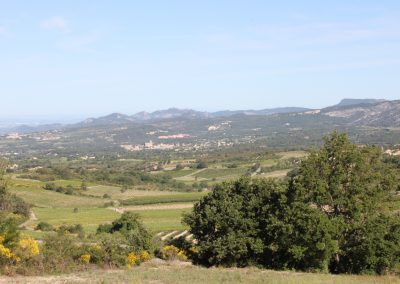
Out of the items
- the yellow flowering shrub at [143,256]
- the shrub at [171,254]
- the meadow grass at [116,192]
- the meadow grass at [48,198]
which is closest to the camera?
the yellow flowering shrub at [143,256]

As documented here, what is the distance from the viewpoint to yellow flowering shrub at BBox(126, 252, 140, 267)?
28.6 m

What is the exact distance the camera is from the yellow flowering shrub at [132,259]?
28578 millimetres

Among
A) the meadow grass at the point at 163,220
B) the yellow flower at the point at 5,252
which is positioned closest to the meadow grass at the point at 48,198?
the meadow grass at the point at 163,220

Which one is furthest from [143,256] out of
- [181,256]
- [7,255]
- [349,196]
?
[349,196]

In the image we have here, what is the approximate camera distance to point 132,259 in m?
28.7

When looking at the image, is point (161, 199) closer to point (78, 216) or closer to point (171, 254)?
point (78, 216)

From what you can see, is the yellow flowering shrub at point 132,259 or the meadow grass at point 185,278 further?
the yellow flowering shrub at point 132,259

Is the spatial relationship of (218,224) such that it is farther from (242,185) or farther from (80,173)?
(80,173)

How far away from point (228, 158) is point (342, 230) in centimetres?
14954

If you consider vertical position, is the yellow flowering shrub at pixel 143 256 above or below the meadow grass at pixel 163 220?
above

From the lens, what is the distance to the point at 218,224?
32.1 m

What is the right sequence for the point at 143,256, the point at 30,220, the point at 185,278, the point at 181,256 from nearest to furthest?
1. the point at 185,278
2. the point at 143,256
3. the point at 181,256
4. the point at 30,220

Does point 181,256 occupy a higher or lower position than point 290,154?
higher

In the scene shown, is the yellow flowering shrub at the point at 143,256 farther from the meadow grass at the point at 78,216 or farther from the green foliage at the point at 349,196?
the meadow grass at the point at 78,216
